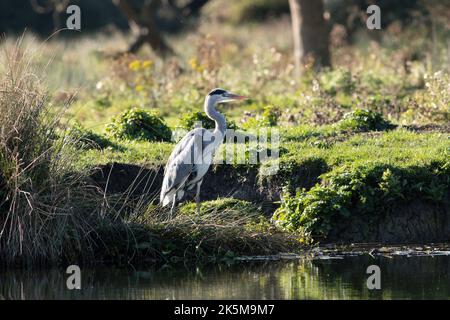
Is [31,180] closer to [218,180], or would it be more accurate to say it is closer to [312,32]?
[218,180]

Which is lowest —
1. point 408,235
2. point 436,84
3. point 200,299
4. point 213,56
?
point 200,299

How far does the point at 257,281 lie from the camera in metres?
10.9

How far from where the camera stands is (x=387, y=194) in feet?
41.4

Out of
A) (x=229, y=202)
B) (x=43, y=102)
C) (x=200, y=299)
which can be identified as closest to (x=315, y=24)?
(x=229, y=202)

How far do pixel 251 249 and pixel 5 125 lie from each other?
3.26 meters

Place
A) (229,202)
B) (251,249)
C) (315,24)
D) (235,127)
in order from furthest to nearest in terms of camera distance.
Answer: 1. (315,24)
2. (235,127)
3. (229,202)
4. (251,249)

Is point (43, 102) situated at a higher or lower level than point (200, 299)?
higher

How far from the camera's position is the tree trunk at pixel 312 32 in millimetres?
22047

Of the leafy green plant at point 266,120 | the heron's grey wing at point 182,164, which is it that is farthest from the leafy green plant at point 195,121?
the heron's grey wing at point 182,164

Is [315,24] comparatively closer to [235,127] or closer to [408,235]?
[235,127]

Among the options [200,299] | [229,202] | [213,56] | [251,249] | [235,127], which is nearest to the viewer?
[200,299]

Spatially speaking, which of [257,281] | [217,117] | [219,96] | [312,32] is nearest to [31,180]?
[257,281]

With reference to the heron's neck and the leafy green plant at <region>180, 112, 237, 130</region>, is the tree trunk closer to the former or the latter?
the leafy green plant at <region>180, 112, 237, 130</region>

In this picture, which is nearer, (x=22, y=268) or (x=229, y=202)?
(x=22, y=268)
